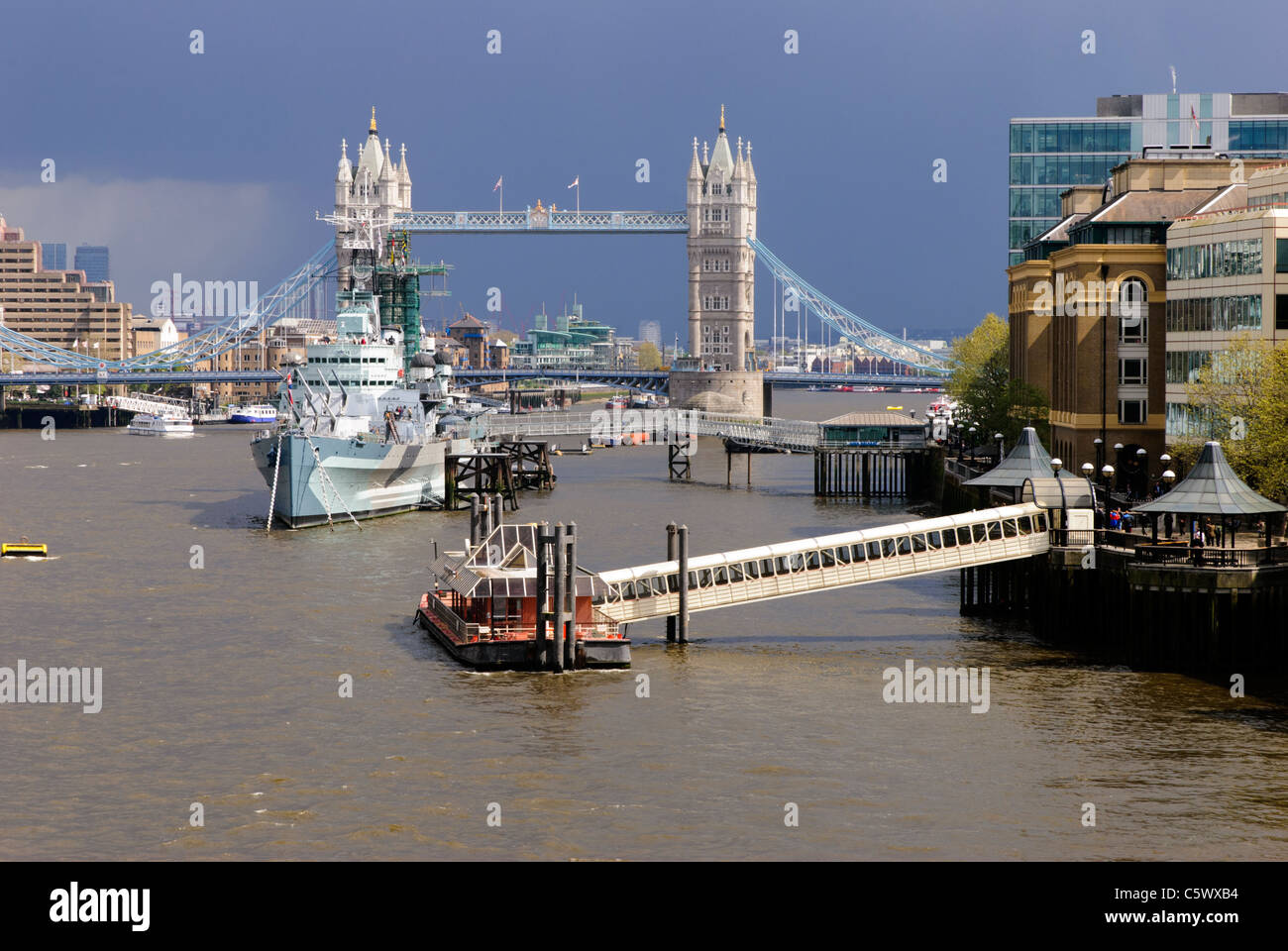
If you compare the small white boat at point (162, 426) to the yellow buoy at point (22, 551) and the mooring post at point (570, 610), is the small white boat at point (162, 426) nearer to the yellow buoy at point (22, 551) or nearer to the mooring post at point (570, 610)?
the yellow buoy at point (22, 551)

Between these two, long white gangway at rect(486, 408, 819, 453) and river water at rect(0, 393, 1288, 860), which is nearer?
river water at rect(0, 393, 1288, 860)

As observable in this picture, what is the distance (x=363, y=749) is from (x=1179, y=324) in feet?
102

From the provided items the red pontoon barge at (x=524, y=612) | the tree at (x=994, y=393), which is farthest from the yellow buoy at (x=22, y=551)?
the tree at (x=994, y=393)

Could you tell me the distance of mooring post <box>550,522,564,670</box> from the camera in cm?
3722

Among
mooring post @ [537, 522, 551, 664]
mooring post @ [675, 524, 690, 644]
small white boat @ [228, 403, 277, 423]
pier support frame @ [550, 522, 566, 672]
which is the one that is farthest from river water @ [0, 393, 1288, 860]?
small white boat @ [228, 403, 277, 423]

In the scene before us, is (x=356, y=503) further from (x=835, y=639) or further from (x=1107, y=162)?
(x=1107, y=162)

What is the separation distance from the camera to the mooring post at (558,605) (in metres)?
37.2

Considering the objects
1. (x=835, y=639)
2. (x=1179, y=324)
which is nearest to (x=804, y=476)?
(x=1179, y=324)

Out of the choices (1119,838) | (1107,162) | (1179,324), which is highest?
(1107,162)

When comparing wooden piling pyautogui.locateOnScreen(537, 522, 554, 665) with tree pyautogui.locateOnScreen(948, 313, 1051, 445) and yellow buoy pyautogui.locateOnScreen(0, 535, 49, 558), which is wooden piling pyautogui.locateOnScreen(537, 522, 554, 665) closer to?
yellow buoy pyautogui.locateOnScreen(0, 535, 49, 558)

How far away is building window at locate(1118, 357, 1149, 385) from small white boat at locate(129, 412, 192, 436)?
120 meters

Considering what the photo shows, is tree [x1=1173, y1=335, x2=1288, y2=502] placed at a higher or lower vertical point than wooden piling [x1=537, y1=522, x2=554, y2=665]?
Answer: higher
